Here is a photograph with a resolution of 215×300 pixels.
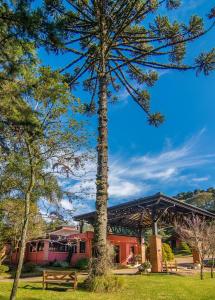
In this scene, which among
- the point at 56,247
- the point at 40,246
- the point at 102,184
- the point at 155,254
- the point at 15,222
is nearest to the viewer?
the point at 102,184

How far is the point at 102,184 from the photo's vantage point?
522 inches

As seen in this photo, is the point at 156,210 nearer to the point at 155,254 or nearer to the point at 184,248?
the point at 155,254

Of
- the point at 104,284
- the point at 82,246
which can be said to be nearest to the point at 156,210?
the point at 104,284

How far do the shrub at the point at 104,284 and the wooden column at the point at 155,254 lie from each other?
8872mm

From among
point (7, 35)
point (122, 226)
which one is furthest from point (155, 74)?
point (122, 226)

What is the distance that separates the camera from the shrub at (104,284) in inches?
444

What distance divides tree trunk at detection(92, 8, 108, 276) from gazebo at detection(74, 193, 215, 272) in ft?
6.73

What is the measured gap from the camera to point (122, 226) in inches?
1280

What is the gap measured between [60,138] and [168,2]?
33.5 ft

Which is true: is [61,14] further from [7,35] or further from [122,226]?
[122,226]

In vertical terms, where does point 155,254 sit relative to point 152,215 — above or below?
below

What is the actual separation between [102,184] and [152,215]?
32.1ft

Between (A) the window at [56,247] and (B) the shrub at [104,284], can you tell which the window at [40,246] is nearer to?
(A) the window at [56,247]

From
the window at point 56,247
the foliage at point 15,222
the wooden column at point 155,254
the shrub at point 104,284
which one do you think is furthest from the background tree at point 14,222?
the window at point 56,247
